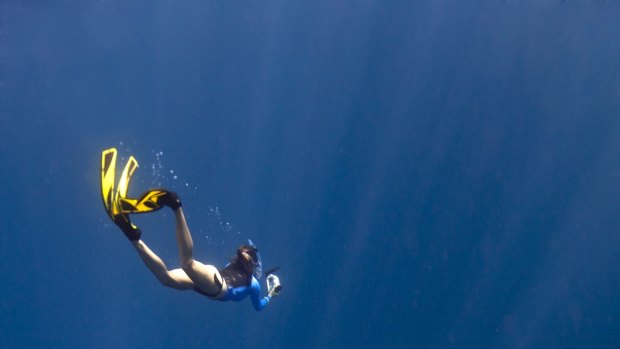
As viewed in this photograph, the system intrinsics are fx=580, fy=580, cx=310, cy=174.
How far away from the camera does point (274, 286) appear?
8.12 metres

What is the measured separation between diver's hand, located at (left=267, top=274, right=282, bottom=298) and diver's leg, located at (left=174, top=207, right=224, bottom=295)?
1.60m

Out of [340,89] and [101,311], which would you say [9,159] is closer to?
[101,311]

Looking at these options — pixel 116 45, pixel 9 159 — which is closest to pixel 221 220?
pixel 116 45

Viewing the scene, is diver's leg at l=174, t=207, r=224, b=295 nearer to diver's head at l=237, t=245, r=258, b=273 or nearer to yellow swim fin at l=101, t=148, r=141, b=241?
yellow swim fin at l=101, t=148, r=141, b=241

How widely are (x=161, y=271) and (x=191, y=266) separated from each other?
313 mm

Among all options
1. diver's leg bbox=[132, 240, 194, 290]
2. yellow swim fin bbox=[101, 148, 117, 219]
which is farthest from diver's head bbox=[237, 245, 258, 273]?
yellow swim fin bbox=[101, 148, 117, 219]

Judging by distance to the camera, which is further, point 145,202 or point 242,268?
point 242,268

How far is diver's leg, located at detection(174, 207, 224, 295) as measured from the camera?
214 inches

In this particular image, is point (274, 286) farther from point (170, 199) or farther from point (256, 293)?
point (170, 199)

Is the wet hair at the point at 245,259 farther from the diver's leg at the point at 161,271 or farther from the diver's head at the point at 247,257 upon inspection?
the diver's leg at the point at 161,271

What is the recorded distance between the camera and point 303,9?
2456 cm

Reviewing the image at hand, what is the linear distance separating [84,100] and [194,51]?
5555mm

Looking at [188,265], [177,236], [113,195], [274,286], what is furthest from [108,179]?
[274,286]

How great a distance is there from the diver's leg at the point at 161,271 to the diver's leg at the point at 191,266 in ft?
0.45
